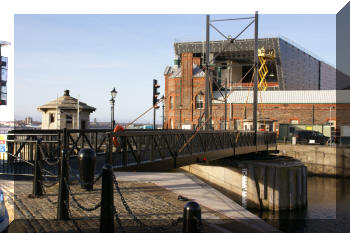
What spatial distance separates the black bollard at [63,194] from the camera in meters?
6.73

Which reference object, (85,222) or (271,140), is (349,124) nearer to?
(271,140)

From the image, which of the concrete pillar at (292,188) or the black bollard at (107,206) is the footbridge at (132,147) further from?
the concrete pillar at (292,188)

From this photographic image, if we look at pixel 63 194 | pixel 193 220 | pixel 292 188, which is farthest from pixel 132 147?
pixel 292 188

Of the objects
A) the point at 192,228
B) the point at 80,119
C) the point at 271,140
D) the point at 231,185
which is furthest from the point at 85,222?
the point at 271,140

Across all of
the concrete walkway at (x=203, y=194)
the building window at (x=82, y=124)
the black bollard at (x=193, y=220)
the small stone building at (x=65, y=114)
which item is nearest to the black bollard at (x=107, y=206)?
the black bollard at (x=193, y=220)

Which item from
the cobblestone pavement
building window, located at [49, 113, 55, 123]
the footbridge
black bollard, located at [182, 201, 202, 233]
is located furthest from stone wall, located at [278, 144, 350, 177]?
black bollard, located at [182, 201, 202, 233]

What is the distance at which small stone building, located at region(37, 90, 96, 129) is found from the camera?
2292cm

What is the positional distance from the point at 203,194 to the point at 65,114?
15798 mm

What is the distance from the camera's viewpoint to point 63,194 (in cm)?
681

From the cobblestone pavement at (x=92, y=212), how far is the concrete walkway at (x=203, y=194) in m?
0.40

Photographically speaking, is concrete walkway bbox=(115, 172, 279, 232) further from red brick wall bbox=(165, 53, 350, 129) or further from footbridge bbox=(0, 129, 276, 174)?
red brick wall bbox=(165, 53, 350, 129)

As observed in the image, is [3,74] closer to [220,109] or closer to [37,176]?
[220,109]

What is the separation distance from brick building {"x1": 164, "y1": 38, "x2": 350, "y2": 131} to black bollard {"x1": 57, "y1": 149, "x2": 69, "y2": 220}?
102ft

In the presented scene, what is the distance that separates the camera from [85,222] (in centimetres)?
666
